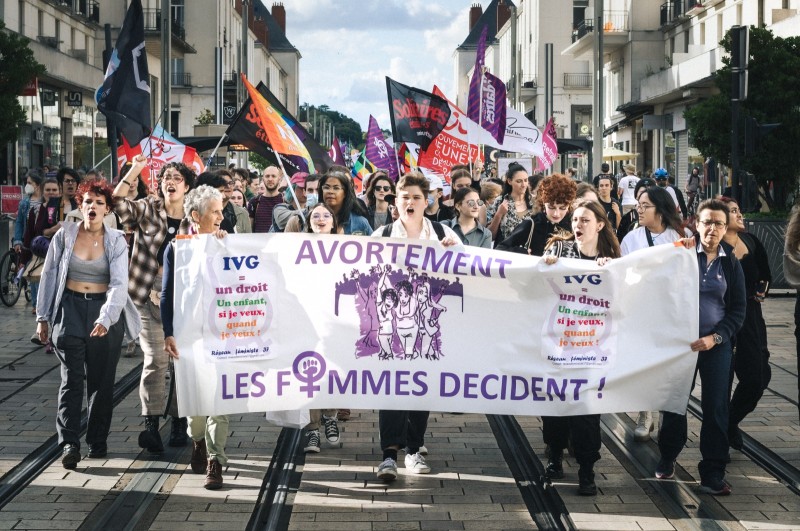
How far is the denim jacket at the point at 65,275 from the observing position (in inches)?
319

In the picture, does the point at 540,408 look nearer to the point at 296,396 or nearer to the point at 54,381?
the point at 296,396

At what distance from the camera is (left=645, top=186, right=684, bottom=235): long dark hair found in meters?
8.61

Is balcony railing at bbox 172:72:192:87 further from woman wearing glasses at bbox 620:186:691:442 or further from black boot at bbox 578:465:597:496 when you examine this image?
black boot at bbox 578:465:597:496

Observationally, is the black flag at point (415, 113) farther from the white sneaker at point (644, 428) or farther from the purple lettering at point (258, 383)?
the purple lettering at point (258, 383)

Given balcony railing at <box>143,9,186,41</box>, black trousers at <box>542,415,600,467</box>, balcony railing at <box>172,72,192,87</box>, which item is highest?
balcony railing at <box>143,9,186,41</box>

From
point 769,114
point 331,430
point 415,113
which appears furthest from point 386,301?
point 769,114

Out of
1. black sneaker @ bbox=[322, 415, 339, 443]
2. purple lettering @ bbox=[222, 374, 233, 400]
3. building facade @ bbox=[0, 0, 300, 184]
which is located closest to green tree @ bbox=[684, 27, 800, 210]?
building facade @ bbox=[0, 0, 300, 184]

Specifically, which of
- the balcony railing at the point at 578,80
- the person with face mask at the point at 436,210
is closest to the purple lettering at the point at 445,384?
the person with face mask at the point at 436,210

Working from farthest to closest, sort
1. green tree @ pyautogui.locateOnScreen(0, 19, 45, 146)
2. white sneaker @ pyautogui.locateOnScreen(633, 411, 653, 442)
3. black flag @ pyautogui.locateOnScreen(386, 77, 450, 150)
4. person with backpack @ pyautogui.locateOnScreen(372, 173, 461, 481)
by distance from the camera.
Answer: green tree @ pyautogui.locateOnScreen(0, 19, 45, 146), black flag @ pyautogui.locateOnScreen(386, 77, 450, 150), white sneaker @ pyautogui.locateOnScreen(633, 411, 653, 442), person with backpack @ pyautogui.locateOnScreen(372, 173, 461, 481)

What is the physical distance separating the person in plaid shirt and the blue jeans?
10.9 ft

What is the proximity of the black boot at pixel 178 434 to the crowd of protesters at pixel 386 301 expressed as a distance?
2cm

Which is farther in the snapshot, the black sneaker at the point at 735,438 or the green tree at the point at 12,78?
the green tree at the point at 12,78

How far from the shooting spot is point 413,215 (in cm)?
800

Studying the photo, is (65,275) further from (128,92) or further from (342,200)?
(128,92)
